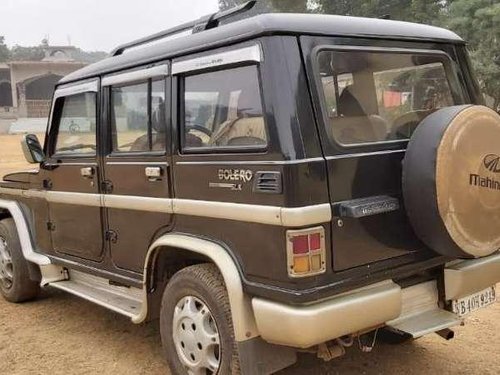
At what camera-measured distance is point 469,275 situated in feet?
11.1

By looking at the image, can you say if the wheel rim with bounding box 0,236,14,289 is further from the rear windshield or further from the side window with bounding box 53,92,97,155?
the rear windshield

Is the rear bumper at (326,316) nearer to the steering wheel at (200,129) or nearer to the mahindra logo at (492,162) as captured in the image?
the mahindra logo at (492,162)

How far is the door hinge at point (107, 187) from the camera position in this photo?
4.01 meters

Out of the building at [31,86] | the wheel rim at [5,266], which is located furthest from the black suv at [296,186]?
the building at [31,86]

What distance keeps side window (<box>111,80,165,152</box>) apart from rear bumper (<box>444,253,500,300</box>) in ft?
6.07

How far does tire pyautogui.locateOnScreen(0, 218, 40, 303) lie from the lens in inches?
205

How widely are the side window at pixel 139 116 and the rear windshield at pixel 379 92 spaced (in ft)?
3.52

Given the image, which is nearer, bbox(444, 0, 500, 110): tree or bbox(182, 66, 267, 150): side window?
bbox(182, 66, 267, 150): side window

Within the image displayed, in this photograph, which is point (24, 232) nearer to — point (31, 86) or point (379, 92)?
point (379, 92)

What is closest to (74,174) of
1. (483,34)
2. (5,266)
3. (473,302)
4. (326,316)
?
(5,266)

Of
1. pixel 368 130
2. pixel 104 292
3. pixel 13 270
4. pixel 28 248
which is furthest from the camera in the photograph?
pixel 13 270

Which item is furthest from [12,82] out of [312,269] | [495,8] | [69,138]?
[312,269]

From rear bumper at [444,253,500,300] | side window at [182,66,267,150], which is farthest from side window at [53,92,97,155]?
rear bumper at [444,253,500,300]

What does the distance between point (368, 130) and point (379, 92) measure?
329 millimetres
